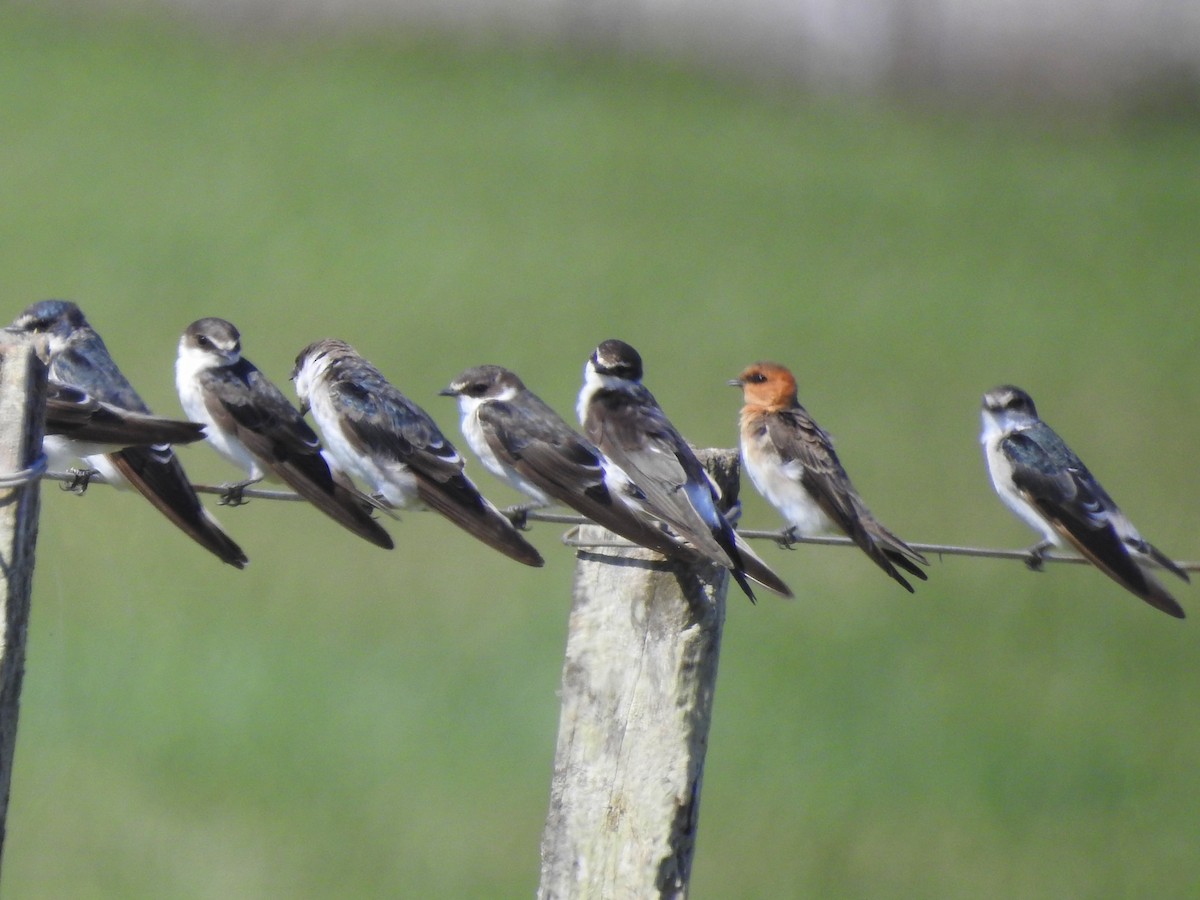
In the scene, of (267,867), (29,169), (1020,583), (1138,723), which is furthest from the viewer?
(29,169)

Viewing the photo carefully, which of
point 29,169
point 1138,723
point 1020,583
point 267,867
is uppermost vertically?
point 29,169

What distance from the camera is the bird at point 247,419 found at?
16.3 ft

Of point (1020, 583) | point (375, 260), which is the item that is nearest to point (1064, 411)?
point (1020, 583)

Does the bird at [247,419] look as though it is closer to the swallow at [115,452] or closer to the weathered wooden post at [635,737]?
the swallow at [115,452]

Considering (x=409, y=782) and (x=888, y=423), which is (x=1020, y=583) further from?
(x=409, y=782)

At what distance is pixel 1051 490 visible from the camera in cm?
661

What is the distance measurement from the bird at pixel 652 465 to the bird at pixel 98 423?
127 centimetres

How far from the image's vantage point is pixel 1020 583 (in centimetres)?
2034

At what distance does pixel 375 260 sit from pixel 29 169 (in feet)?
28.1

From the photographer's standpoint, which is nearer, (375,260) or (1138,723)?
(1138,723)

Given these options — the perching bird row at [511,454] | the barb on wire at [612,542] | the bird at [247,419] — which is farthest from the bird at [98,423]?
the bird at [247,419]

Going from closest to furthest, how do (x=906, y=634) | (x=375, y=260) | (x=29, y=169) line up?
(x=906, y=634), (x=375, y=260), (x=29, y=169)

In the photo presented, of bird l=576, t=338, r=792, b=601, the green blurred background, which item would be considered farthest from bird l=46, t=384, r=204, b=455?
the green blurred background

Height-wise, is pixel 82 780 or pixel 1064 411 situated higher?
pixel 1064 411
